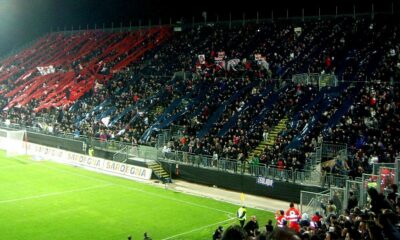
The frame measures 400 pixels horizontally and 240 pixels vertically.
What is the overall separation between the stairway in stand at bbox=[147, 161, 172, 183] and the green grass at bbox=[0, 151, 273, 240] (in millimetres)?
1423

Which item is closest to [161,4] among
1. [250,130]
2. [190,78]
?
[190,78]

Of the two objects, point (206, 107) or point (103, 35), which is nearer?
point (206, 107)

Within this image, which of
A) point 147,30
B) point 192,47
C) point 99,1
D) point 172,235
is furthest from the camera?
point 99,1

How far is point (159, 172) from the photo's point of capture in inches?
1400

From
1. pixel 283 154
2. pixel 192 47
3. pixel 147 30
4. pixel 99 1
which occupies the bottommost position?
pixel 283 154

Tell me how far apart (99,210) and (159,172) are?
324 inches

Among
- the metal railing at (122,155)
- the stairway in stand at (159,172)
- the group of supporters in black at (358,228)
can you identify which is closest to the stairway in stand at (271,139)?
the stairway in stand at (159,172)

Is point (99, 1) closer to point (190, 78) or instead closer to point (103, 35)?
point (103, 35)

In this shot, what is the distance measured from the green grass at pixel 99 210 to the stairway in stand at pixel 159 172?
1423 mm

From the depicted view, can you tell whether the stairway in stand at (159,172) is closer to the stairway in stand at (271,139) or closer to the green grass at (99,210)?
the green grass at (99,210)

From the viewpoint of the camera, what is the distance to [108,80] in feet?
178

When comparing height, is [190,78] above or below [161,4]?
below

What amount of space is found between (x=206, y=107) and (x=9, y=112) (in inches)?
1126

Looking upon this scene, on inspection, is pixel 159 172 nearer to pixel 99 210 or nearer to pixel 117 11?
pixel 99 210
